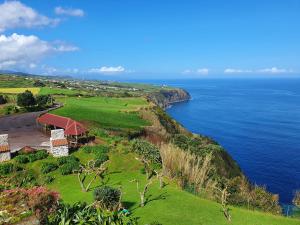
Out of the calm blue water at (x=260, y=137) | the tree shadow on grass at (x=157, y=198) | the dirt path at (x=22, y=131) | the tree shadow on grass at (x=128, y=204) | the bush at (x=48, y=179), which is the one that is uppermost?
the dirt path at (x=22, y=131)

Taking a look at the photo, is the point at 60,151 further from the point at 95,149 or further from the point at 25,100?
the point at 25,100

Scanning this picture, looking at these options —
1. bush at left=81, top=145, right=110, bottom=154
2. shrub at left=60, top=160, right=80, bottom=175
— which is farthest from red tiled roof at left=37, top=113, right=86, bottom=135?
shrub at left=60, top=160, right=80, bottom=175

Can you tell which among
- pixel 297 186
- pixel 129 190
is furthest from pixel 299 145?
pixel 129 190

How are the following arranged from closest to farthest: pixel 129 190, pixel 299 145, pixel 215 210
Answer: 1. pixel 215 210
2. pixel 129 190
3. pixel 299 145

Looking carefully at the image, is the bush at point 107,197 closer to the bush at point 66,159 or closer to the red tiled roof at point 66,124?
the bush at point 66,159

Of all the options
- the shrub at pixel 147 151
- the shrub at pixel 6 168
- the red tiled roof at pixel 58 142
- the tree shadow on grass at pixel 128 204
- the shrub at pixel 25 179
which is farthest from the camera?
the shrub at pixel 147 151

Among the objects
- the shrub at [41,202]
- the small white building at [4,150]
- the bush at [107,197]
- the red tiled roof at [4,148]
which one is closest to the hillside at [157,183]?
the small white building at [4,150]

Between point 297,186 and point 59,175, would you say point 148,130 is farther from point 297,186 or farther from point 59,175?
point 297,186
